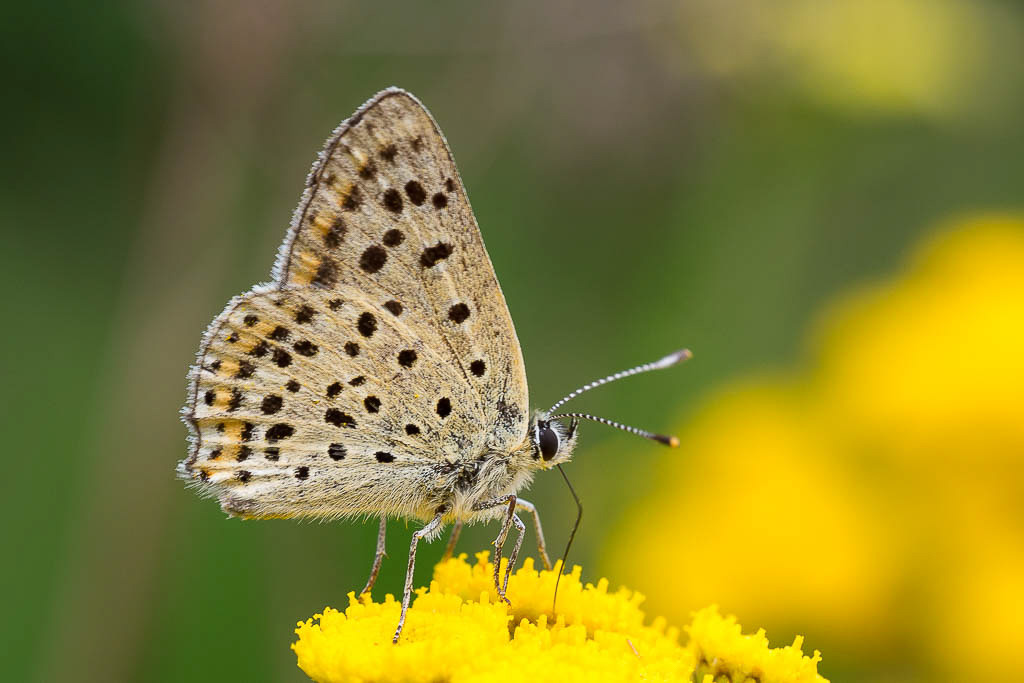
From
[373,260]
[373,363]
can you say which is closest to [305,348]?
[373,363]

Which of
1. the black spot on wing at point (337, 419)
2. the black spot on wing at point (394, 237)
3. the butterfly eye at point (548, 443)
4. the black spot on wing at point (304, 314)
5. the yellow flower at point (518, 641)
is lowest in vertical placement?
the yellow flower at point (518, 641)

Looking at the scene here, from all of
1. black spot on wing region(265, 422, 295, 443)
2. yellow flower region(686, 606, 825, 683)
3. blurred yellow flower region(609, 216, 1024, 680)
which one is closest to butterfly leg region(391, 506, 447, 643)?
black spot on wing region(265, 422, 295, 443)

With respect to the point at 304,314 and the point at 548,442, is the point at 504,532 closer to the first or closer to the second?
the point at 548,442

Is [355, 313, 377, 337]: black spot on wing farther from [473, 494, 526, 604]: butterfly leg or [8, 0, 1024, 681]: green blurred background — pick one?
[8, 0, 1024, 681]: green blurred background

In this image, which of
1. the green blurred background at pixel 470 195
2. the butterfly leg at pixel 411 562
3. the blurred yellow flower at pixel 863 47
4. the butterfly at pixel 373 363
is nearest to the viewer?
the butterfly leg at pixel 411 562

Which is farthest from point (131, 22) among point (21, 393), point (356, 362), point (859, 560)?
point (859, 560)

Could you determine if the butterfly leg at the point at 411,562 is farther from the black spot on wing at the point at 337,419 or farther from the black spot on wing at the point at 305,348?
the black spot on wing at the point at 305,348

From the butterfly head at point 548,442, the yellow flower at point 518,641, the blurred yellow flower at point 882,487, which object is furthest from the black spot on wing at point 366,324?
the blurred yellow flower at point 882,487
